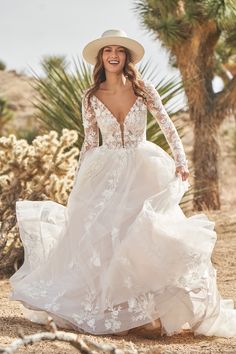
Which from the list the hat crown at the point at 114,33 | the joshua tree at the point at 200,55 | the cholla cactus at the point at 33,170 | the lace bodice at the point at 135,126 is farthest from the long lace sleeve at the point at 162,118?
the joshua tree at the point at 200,55

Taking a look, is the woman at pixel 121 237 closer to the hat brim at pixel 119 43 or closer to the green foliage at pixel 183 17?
the hat brim at pixel 119 43

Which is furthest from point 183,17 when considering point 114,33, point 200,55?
point 114,33

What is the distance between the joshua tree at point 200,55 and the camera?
12.9 meters

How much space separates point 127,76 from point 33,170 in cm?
318

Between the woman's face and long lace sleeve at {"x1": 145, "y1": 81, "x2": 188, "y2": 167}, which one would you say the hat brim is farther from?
long lace sleeve at {"x1": 145, "y1": 81, "x2": 188, "y2": 167}

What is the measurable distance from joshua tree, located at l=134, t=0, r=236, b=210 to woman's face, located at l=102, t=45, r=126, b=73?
319 inches

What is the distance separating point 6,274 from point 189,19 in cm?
708

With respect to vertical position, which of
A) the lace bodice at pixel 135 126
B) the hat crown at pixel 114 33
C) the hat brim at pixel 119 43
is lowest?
the lace bodice at pixel 135 126

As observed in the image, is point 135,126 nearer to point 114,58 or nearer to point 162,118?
point 162,118

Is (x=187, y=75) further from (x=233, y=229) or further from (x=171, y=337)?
(x=171, y=337)

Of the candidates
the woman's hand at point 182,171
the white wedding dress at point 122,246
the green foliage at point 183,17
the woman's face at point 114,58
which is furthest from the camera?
the green foliage at point 183,17

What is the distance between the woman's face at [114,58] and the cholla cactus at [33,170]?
2720 mm

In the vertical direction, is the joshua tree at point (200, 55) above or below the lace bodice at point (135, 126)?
above

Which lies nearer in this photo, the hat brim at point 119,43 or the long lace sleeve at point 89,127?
the hat brim at point 119,43
